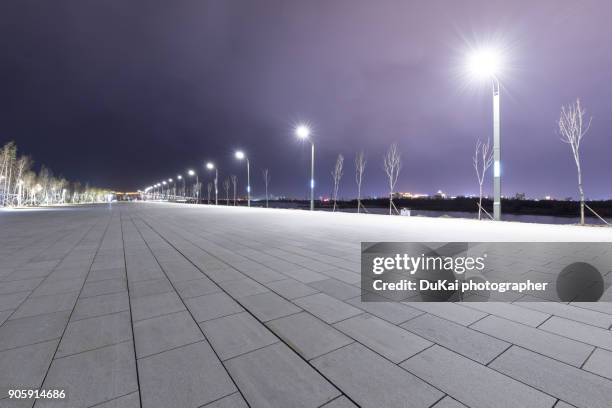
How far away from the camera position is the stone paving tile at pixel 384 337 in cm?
274

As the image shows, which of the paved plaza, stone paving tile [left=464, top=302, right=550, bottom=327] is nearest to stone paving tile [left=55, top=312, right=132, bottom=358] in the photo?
the paved plaza

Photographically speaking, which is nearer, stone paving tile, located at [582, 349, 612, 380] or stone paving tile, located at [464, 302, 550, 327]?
stone paving tile, located at [582, 349, 612, 380]

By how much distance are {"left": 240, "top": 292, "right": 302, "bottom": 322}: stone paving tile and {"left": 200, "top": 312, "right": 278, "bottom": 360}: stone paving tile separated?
0.18 m

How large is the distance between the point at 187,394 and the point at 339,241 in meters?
7.54

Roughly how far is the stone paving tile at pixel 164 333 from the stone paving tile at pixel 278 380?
763 mm

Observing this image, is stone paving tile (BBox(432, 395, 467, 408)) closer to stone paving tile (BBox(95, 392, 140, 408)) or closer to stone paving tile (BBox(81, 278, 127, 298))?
stone paving tile (BBox(95, 392, 140, 408))

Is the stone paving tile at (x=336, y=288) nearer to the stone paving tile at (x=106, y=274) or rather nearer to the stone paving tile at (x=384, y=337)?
the stone paving tile at (x=384, y=337)

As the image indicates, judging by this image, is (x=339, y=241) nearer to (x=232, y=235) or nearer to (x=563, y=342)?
(x=232, y=235)

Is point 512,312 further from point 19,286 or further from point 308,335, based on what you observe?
point 19,286

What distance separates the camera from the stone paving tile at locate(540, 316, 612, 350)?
2932 mm

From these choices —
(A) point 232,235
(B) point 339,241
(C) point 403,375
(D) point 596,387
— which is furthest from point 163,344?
(A) point 232,235

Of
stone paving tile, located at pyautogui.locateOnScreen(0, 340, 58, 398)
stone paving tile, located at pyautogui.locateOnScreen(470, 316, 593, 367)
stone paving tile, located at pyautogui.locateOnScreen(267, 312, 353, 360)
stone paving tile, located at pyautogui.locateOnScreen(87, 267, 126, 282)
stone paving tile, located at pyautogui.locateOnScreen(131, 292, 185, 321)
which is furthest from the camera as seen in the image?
stone paving tile, located at pyautogui.locateOnScreen(87, 267, 126, 282)

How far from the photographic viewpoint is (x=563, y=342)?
291 centimetres

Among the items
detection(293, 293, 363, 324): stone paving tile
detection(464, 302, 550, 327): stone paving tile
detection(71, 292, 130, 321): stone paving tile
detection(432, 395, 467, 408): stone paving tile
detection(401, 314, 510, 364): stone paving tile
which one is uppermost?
detection(432, 395, 467, 408): stone paving tile
